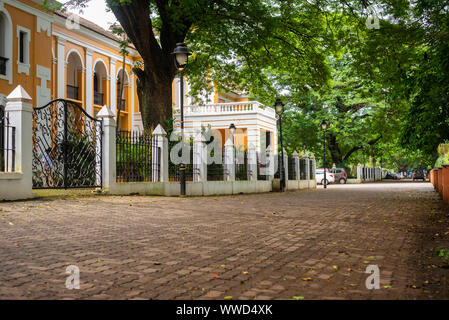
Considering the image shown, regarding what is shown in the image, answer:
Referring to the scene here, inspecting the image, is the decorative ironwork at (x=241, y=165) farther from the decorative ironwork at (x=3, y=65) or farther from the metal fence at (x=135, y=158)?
the decorative ironwork at (x=3, y=65)

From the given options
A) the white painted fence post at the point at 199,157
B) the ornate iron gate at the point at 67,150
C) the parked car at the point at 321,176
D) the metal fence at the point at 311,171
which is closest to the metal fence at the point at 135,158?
the ornate iron gate at the point at 67,150

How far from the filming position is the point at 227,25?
1912 centimetres

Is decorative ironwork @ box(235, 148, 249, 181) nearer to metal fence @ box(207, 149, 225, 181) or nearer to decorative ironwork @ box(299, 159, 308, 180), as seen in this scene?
metal fence @ box(207, 149, 225, 181)

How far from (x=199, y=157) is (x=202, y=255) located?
464 inches

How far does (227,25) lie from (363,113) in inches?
955

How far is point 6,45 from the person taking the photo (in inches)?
864

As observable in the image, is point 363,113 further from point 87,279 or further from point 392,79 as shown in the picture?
point 87,279

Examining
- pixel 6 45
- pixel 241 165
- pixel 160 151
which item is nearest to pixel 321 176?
pixel 241 165

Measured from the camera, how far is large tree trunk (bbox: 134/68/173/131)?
16.6m

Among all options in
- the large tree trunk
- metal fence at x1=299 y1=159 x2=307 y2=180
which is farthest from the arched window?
metal fence at x1=299 y1=159 x2=307 y2=180

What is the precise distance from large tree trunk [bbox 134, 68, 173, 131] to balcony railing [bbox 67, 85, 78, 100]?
17.3 metres

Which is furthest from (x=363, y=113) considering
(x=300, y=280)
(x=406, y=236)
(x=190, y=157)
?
(x=300, y=280)

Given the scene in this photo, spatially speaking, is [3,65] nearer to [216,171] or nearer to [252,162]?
[216,171]

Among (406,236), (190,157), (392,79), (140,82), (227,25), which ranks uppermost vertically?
(227,25)
